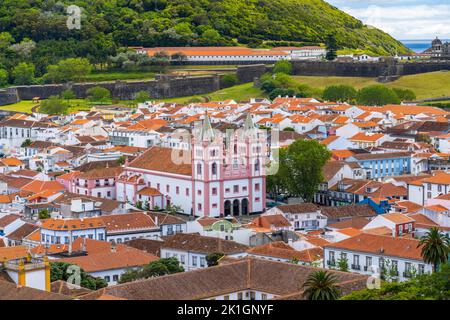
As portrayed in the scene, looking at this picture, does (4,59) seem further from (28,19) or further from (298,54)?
(298,54)

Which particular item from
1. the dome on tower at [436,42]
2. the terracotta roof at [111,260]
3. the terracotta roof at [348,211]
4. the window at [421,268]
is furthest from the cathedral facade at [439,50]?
the window at [421,268]

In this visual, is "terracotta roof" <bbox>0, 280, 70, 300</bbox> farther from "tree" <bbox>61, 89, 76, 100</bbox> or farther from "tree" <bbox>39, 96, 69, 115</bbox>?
"tree" <bbox>61, 89, 76, 100</bbox>

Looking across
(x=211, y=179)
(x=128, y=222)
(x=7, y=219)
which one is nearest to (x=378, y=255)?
(x=128, y=222)

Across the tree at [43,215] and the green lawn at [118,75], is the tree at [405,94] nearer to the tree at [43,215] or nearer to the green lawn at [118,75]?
the green lawn at [118,75]

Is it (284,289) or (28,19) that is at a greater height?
→ (28,19)

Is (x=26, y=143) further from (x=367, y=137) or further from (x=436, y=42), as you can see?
(x=436, y=42)

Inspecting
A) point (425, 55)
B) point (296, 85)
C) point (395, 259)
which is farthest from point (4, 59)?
point (395, 259)
